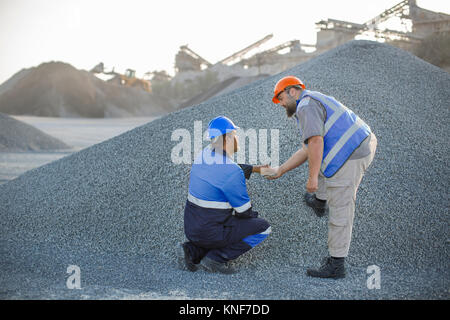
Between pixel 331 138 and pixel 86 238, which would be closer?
pixel 331 138

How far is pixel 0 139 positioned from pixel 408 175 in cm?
1076

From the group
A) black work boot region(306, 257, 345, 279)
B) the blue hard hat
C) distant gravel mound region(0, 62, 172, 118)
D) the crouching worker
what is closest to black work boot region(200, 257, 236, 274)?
the crouching worker

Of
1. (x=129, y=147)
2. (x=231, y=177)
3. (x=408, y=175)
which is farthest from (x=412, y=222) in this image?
(x=129, y=147)

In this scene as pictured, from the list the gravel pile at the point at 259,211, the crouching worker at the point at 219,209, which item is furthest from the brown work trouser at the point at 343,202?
the crouching worker at the point at 219,209

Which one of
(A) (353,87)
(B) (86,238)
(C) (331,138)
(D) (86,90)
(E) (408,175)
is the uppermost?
(D) (86,90)

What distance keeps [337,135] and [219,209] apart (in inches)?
39.0

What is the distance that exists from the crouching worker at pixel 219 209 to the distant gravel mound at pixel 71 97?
2760cm

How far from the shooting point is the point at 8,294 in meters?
2.48

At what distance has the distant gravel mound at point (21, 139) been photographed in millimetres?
11203

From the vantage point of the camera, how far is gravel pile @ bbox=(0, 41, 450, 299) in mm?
2902

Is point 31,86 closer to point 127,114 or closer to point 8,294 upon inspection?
point 127,114

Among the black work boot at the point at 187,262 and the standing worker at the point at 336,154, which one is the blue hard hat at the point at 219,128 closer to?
the standing worker at the point at 336,154

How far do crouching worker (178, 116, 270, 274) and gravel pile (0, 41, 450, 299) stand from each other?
0.60 ft
